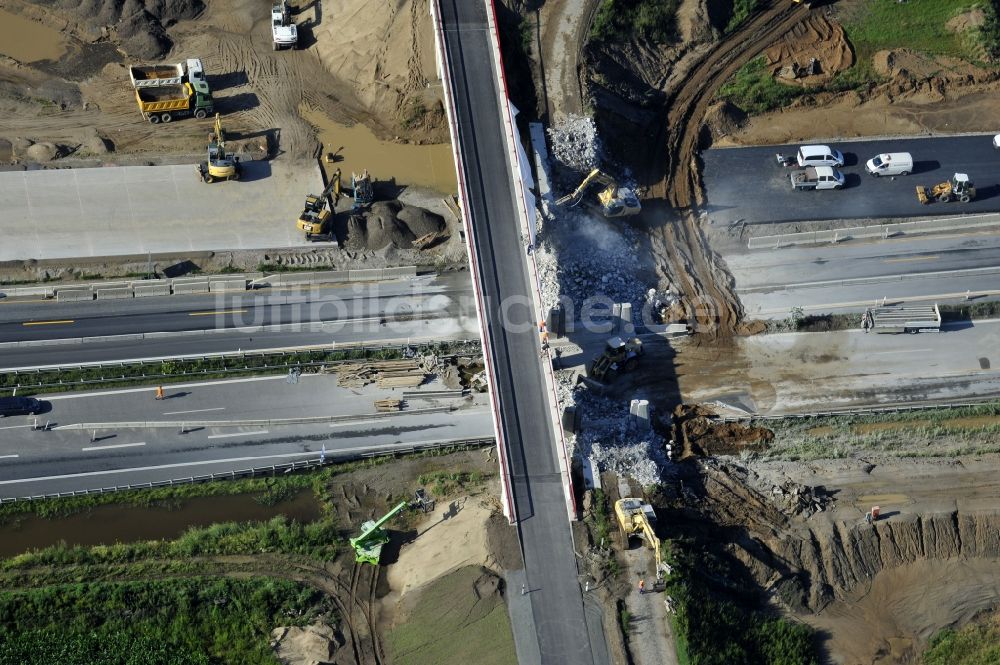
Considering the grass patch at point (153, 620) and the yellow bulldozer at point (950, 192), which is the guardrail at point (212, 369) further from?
the yellow bulldozer at point (950, 192)

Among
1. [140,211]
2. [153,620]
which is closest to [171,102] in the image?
[140,211]

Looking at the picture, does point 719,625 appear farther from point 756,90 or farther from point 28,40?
point 28,40

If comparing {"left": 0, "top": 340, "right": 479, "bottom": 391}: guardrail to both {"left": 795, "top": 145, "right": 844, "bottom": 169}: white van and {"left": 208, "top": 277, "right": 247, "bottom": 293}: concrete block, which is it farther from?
{"left": 795, "top": 145, "right": 844, "bottom": 169}: white van

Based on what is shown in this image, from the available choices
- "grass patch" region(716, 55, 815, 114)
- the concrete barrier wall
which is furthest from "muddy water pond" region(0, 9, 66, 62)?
"grass patch" region(716, 55, 815, 114)

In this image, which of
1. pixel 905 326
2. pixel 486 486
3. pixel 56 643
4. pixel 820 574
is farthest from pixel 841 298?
pixel 56 643

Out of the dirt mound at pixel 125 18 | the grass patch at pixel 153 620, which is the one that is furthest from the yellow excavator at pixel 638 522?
the dirt mound at pixel 125 18

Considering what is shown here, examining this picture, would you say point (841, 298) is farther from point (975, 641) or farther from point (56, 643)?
point (56, 643)
